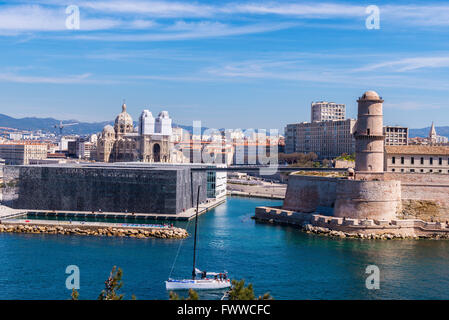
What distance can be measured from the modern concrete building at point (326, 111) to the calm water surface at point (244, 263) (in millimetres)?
97852

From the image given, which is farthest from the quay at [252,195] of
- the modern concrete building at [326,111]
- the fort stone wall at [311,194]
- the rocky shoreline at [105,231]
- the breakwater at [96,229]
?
the modern concrete building at [326,111]

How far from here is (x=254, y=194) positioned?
254ft

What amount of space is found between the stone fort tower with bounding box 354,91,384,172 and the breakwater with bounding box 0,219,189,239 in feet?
48.9

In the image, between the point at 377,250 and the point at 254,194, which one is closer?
the point at 377,250

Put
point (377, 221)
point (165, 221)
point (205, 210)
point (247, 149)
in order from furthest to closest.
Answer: point (247, 149), point (205, 210), point (165, 221), point (377, 221)

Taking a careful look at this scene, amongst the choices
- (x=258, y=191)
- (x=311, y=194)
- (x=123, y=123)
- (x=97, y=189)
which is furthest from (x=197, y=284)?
(x=123, y=123)

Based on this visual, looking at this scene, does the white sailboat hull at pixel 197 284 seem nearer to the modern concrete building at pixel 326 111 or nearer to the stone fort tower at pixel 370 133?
the stone fort tower at pixel 370 133

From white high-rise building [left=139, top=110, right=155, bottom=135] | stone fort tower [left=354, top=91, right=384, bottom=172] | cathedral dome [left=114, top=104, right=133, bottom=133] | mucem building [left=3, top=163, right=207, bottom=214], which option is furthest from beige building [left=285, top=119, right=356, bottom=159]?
mucem building [left=3, top=163, right=207, bottom=214]

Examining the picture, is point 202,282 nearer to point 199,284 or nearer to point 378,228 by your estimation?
point 199,284

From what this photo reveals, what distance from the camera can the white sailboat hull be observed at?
2614 cm

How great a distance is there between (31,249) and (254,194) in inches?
1814
